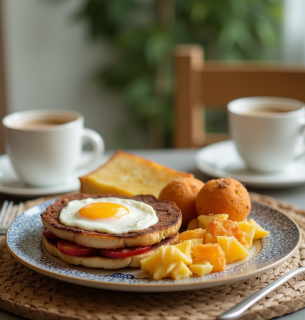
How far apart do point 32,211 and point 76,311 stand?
49 centimetres

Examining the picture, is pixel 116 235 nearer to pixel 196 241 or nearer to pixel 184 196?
pixel 196 241

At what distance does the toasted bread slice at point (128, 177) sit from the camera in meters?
1.50

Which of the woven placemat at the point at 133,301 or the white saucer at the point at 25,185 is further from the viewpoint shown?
the white saucer at the point at 25,185

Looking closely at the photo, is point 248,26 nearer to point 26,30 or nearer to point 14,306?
point 26,30

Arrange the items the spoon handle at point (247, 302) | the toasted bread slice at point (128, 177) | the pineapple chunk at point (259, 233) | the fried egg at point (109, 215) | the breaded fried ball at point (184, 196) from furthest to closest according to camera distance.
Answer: the toasted bread slice at point (128, 177) → the breaded fried ball at point (184, 196) → the pineapple chunk at point (259, 233) → the fried egg at point (109, 215) → the spoon handle at point (247, 302)

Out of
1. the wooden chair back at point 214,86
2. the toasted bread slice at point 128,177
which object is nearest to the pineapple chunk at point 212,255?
the toasted bread slice at point 128,177

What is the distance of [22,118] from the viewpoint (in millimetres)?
1886

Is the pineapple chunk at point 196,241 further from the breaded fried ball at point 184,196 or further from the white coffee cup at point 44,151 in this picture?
the white coffee cup at point 44,151

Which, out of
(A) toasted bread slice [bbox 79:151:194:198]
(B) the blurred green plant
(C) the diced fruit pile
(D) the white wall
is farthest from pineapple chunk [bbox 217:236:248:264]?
(D) the white wall

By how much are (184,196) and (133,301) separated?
1.38 ft

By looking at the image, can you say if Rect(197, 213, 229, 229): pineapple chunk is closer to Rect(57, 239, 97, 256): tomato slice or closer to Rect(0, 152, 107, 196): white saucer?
Rect(57, 239, 97, 256): tomato slice

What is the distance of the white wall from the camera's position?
181 inches

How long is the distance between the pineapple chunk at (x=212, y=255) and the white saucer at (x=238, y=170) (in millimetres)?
737

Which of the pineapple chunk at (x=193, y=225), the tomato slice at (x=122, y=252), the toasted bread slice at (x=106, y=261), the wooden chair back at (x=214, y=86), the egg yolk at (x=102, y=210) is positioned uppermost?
the wooden chair back at (x=214, y=86)
